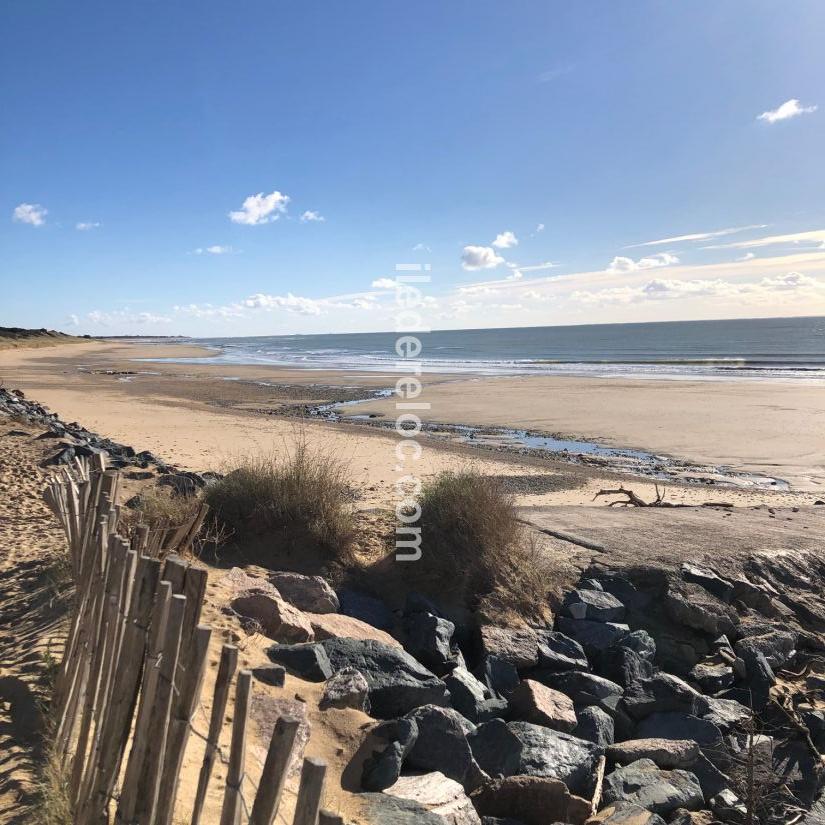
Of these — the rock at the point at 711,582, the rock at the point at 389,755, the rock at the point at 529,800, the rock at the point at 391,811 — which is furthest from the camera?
the rock at the point at 711,582

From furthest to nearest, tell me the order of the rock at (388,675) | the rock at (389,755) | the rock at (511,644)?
the rock at (511,644)
the rock at (388,675)
the rock at (389,755)

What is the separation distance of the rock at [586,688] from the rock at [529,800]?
1511 millimetres

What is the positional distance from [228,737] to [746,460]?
15189mm

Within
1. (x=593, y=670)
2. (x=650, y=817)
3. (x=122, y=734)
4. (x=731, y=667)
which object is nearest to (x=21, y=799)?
(x=122, y=734)

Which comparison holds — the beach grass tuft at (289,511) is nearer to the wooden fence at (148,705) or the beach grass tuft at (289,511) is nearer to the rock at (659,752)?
the rock at (659,752)

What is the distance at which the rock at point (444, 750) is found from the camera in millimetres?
4418

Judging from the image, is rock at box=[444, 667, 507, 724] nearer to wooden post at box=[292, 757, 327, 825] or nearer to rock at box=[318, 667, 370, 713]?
rock at box=[318, 667, 370, 713]

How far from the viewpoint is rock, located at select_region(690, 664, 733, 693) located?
21.5 feet

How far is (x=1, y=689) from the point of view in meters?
3.93

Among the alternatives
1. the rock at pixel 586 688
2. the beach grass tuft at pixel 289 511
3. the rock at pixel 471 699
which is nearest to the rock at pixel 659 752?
the rock at pixel 586 688

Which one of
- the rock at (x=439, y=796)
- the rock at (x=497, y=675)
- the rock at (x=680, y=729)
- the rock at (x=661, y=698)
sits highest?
the rock at (x=439, y=796)

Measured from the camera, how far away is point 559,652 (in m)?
6.46

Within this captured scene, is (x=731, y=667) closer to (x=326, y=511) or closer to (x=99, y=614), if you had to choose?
(x=326, y=511)

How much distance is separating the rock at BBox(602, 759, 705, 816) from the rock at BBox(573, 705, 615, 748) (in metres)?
0.39
